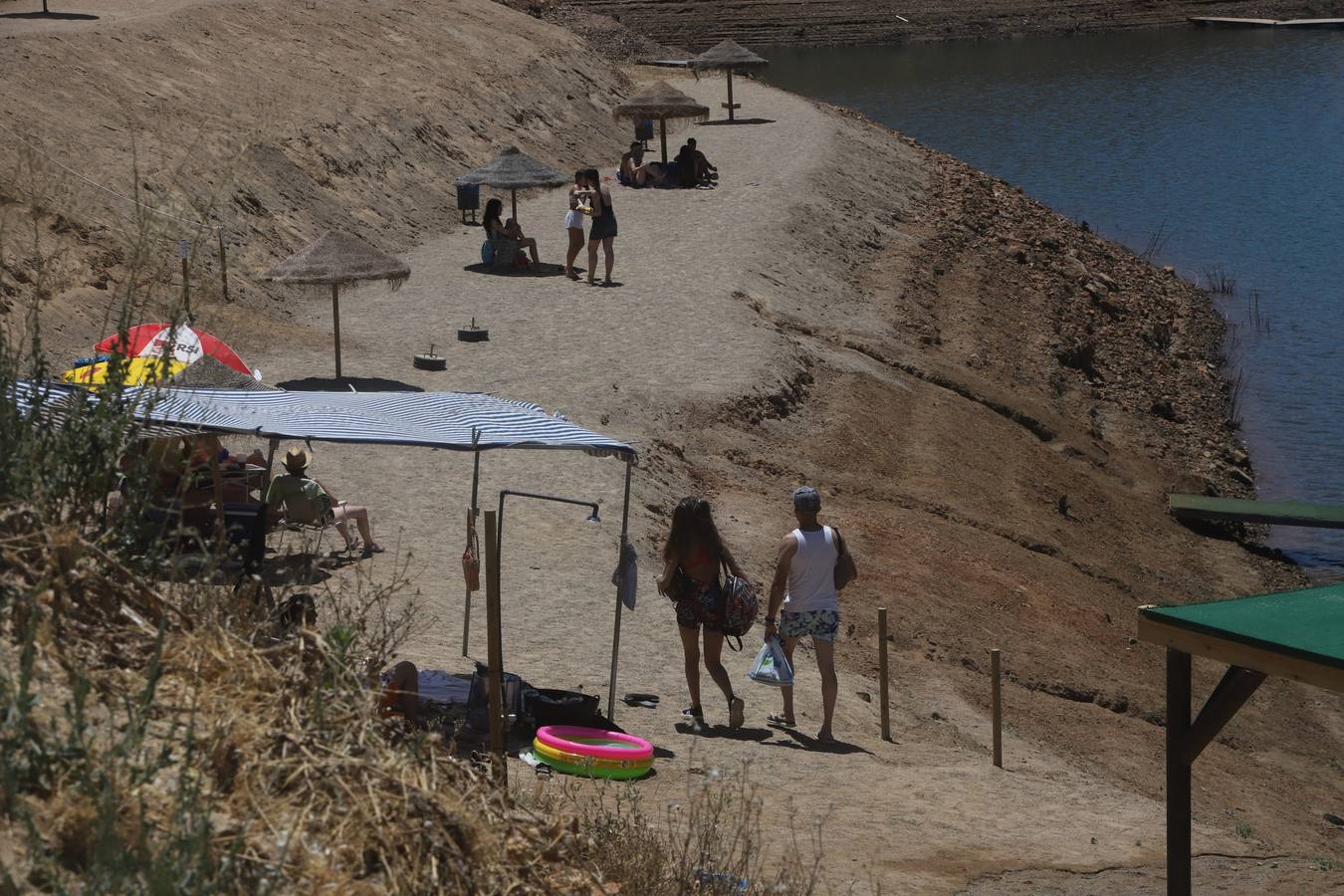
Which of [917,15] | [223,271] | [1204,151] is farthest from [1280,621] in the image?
[917,15]

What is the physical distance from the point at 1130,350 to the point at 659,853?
22100mm

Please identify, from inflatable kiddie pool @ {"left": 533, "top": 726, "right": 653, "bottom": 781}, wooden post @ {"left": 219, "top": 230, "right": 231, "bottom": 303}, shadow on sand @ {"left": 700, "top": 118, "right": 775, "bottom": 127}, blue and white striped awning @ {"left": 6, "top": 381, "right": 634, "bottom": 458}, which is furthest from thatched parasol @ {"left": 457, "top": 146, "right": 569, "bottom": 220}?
shadow on sand @ {"left": 700, "top": 118, "right": 775, "bottom": 127}

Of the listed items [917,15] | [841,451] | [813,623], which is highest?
[917,15]

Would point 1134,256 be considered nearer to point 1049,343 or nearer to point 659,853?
point 1049,343

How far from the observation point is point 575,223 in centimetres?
2377

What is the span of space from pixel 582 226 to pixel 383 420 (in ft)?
46.5

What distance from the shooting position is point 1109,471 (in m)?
21.5

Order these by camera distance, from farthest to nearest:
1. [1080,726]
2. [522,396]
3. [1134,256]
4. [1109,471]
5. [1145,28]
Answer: [1145,28] < [1134,256] < [1109,471] < [522,396] < [1080,726]

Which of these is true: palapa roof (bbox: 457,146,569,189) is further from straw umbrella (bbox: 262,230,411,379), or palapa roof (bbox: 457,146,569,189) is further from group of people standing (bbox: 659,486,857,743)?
group of people standing (bbox: 659,486,857,743)

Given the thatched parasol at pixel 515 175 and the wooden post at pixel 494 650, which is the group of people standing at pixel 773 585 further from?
the thatched parasol at pixel 515 175

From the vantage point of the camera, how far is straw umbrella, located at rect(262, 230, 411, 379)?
55.5 feet

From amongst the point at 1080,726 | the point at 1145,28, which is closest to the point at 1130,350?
the point at 1080,726

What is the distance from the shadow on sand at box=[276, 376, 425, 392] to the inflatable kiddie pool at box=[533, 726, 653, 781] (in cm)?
856

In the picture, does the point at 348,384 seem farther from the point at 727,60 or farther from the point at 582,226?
the point at 727,60
